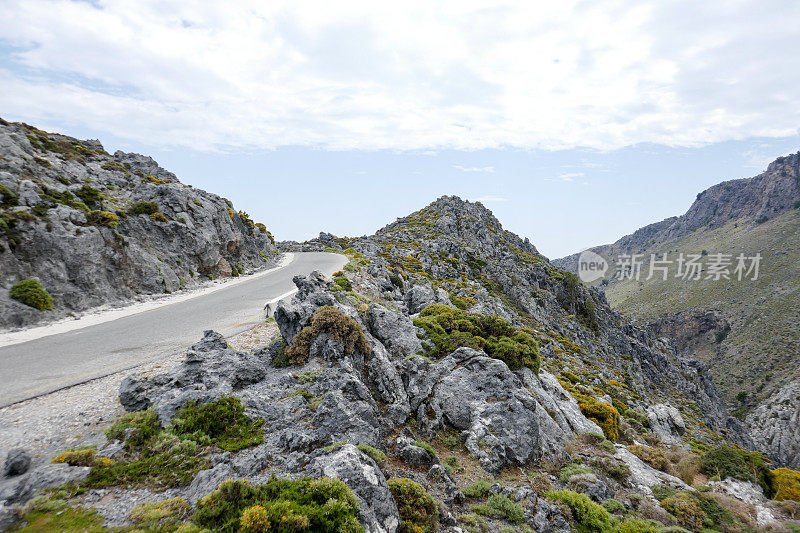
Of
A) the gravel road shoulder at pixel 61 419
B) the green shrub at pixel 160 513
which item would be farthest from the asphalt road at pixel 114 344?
the green shrub at pixel 160 513

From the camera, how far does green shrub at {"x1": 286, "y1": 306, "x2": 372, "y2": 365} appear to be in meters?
11.9

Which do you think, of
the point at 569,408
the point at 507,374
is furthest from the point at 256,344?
the point at 569,408

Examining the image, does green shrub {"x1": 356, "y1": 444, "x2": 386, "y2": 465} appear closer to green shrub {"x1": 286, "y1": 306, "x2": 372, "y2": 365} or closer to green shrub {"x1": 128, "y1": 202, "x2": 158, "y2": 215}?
green shrub {"x1": 286, "y1": 306, "x2": 372, "y2": 365}

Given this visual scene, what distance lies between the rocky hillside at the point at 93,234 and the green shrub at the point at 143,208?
0.10 m

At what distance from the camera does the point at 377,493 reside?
7.07 meters

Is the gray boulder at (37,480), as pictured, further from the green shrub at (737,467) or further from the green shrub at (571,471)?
the green shrub at (737,467)

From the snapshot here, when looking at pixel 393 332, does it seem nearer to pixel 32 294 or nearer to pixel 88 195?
pixel 32 294

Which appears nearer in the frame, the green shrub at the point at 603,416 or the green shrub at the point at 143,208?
the green shrub at the point at 603,416

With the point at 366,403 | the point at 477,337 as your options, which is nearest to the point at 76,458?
the point at 366,403

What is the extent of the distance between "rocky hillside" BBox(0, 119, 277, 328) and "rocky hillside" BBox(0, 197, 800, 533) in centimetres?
1346

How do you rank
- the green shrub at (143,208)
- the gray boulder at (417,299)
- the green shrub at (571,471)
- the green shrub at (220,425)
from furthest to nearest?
1. the green shrub at (143,208)
2. the gray boulder at (417,299)
3. the green shrub at (571,471)
4. the green shrub at (220,425)

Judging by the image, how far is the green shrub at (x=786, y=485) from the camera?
1159 cm

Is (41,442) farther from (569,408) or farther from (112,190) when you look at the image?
(112,190)

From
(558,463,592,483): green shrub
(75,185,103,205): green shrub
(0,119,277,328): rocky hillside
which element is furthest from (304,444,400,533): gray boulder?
(75,185,103,205): green shrub
